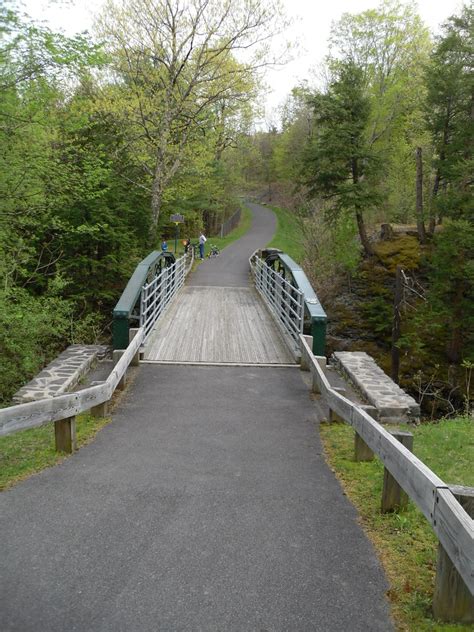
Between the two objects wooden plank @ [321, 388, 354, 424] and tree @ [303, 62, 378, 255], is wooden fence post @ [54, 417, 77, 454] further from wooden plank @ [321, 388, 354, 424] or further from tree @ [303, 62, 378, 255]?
tree @ [303, 62, 378, 255]

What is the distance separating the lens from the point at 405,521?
3.75 meters

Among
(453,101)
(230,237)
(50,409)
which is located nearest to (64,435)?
(50,409)

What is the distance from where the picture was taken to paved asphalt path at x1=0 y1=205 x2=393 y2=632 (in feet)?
9.21

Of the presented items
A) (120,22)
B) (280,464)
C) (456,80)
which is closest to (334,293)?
(456,80)

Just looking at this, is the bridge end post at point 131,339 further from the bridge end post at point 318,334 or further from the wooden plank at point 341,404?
the wooden plank at point 341,404

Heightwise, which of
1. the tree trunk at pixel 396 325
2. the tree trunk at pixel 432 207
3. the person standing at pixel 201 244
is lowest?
the tree trunk at pixel 396 325

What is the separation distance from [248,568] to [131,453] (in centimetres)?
256

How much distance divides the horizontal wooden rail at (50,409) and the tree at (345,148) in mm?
17326

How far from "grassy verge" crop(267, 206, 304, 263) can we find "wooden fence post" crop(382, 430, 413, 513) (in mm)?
25651

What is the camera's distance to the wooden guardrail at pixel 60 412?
14.7ft

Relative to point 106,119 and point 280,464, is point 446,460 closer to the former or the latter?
point 280,464

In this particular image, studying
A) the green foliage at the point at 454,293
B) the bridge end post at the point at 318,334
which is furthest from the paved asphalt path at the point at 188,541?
the green foliage at the point at 454,293

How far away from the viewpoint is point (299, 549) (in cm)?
351

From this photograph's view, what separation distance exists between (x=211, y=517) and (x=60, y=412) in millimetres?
2074
